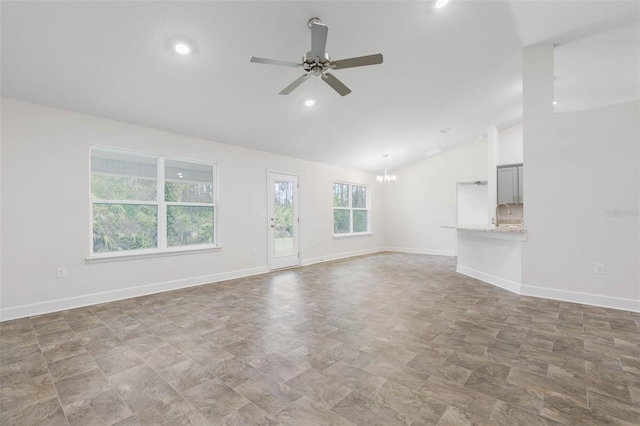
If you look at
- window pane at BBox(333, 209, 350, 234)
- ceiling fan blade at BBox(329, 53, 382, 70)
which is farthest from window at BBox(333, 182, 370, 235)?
ceiling fan blade at BBox(329, 53, 382, 70)

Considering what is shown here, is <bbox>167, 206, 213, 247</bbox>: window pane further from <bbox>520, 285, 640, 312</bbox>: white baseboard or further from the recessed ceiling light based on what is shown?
<bbox>520, 285, 640, 312</bbox>: white baseboard

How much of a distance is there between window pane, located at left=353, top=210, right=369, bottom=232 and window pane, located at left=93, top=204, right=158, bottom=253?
17.7ft

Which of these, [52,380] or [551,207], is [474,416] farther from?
[551,207]

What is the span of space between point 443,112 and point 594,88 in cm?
266

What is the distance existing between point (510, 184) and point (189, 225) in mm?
6760

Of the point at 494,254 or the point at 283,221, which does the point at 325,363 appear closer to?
the point at 494,254

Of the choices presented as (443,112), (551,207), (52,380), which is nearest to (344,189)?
(443,112)

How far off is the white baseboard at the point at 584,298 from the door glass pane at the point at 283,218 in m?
4.26

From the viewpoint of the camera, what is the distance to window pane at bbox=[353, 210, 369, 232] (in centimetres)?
842

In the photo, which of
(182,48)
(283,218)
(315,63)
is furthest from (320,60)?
(283,218)

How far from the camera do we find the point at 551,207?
3.80 meters

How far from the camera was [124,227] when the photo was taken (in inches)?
162

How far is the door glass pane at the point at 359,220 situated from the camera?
8414 millimetres

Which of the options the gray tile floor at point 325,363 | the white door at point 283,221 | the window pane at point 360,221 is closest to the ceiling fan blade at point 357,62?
the gray tile floor at point 325,363
